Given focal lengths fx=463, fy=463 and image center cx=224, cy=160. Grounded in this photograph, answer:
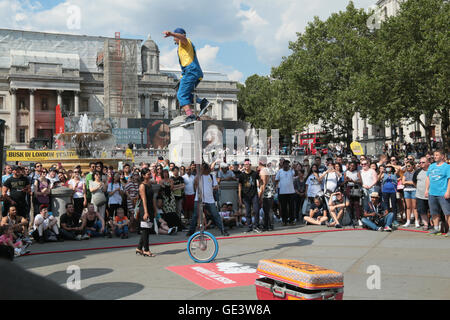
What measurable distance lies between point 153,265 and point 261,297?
386 centimetres

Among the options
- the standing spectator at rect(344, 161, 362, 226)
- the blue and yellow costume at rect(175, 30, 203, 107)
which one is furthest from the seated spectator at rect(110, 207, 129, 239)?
the blue and yellow costume at rect(175, 30, 203, 107)

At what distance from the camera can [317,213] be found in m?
14.2

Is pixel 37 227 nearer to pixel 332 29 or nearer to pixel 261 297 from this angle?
pixel 261 297

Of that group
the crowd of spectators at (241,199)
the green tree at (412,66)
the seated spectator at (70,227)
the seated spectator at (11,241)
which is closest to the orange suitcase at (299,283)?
the seated spectator at (11,241)

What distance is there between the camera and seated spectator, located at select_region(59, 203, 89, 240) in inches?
467

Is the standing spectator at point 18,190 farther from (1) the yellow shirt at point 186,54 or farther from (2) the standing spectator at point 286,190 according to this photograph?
(1) the yellow shirt at point 186,54

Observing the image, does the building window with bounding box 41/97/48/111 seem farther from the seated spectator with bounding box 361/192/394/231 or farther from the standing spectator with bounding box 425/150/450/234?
the standing spectator with bounding box 425/150/450/234

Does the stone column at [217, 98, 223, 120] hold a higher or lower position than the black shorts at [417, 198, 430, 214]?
higher

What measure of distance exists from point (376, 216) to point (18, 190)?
9.40m

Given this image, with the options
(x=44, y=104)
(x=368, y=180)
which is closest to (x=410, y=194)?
(x=368, y=180)

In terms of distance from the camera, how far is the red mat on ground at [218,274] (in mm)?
Answer: 6929

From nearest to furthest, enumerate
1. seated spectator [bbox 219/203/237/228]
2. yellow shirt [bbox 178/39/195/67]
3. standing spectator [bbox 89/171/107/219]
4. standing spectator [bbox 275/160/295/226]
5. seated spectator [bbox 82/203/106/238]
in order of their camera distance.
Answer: seated spectator [bbox 82/203/106/238] < standing spectator [bbox 89/171/107/219] < seated spectator [bbox 219/203/237/228] < standing spectator [bbox 275/160/295/226] < yellow shirt [bbox 178/39/195/67]

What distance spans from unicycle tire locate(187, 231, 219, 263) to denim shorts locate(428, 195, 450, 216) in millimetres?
5962
